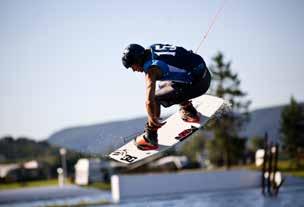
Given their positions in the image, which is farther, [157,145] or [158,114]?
[157,145]

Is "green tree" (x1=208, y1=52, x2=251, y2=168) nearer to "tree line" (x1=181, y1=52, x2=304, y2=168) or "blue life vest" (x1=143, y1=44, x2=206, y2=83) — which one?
"tree line" (x1=181, y1=52, x2=304, y2=168)

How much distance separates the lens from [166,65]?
8812 millimetres

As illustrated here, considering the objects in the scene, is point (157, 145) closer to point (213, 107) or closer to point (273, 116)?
point (213, 107)

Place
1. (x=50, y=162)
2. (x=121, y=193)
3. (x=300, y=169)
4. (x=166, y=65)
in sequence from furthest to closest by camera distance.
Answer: (x=50, y=162) < (x=300, y=169) < (x=121, y=193) < (x=166, y=65)

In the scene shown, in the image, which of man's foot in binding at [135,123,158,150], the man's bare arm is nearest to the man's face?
the man's bare arm

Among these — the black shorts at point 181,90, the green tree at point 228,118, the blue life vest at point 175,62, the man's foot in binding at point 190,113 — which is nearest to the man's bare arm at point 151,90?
the blue life vest at point 175,62

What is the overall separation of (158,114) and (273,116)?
104143mm

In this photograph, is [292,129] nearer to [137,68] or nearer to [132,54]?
[137,68]

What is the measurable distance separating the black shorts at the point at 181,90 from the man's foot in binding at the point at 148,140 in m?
0.51

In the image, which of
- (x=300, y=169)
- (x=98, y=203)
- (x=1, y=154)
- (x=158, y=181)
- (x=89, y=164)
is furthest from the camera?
(x=1, y=154)

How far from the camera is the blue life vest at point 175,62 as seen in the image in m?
8.77

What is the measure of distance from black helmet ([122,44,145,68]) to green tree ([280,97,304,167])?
2239 inches

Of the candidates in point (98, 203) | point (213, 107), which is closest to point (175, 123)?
point (213, 107)

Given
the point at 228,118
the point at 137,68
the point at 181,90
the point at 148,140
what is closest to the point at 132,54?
the point at 137,68
